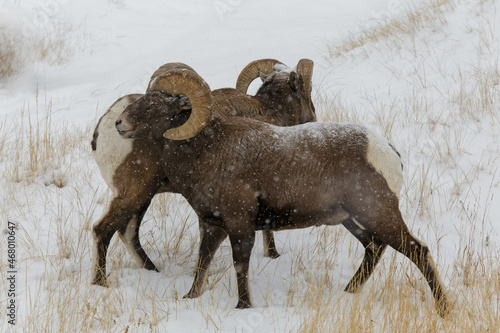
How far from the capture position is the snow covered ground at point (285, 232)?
4.06 meters

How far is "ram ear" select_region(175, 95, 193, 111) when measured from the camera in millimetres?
4520

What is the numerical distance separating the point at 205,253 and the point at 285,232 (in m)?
1.78

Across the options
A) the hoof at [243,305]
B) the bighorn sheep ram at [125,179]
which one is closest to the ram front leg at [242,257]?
the hoof at [243,305]

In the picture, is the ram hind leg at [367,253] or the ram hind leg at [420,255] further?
the ram hind leg at [367,253]

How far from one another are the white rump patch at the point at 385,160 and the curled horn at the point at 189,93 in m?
1.39

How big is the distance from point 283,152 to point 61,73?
11302mm

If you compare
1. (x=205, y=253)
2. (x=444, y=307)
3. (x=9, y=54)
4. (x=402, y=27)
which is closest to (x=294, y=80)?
(x=205, y=253)

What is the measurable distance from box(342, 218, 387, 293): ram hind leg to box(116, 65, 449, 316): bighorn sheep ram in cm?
10

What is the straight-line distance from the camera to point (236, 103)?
562cm

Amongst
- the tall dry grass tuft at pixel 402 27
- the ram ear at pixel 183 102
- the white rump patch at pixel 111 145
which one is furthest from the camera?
the tall dry grass tuft at pixel 402 27

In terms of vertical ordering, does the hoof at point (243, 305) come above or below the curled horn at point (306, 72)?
below

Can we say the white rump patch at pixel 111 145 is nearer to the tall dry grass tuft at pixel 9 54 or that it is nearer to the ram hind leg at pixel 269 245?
the ram hind leg at pixel 269 245

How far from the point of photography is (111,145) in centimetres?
487

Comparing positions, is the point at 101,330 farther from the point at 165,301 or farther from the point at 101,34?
the point at 101,34
